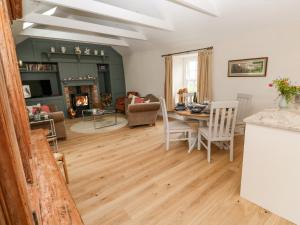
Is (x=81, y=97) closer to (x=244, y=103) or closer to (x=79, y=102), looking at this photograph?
(x=79, y=102)

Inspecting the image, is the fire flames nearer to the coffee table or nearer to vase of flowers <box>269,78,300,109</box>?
the coffee table

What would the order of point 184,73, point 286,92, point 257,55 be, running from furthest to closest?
point 184,73 → point 257,55 → point 286,92

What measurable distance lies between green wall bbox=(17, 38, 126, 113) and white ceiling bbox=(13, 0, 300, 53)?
44 cm

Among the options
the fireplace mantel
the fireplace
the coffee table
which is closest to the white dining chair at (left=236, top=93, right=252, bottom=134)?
the coffee table

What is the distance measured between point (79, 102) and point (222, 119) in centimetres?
567

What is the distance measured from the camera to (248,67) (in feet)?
12.1

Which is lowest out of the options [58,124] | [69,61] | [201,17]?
[58,124]

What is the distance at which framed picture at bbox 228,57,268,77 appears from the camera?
3.48 m

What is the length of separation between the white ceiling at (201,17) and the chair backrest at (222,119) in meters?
1.79

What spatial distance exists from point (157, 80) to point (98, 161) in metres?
3.84

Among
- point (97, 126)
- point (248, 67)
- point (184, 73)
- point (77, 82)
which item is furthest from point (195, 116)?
point (77, 82)

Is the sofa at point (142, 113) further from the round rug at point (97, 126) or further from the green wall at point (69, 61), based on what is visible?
the green wall at point (69, 61)

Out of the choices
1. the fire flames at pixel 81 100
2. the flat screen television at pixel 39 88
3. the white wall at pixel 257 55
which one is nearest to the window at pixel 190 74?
the white wall at pixel 257 55

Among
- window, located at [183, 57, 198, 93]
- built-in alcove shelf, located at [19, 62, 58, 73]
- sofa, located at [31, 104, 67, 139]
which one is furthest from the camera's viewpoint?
built-in alcove shelf, located at [19, 62, 58, 73]
